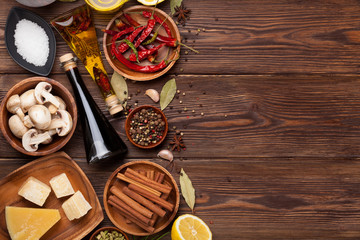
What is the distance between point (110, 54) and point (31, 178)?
29.9 inches

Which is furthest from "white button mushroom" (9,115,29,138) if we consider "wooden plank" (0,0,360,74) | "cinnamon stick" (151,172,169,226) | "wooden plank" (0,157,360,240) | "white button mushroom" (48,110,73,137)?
"wooden plank" (0,0,360,74)

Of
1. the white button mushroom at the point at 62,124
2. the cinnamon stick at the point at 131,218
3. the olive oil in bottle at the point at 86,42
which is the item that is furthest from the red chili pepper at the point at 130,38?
the cinnamon stick at the point at 131,218

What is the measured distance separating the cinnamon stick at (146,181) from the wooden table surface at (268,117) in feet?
0.37

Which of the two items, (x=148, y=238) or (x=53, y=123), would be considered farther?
(x=148, y=238)

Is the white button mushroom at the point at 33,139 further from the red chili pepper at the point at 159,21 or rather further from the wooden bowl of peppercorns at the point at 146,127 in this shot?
the red chili pepper at the point at 159,21

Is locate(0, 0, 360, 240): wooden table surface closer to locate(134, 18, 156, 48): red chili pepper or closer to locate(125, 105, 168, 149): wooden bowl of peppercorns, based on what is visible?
locate(125, 105, 168, 149): wooden bowl of peppercorns

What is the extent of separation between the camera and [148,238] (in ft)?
5.49

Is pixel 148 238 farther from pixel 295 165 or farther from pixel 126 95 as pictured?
pixel 295 165

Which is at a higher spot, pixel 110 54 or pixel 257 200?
pixel 110 54

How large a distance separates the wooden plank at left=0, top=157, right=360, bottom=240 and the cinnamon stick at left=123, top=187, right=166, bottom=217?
17cm

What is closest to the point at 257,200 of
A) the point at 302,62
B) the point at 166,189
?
the point at 166,189

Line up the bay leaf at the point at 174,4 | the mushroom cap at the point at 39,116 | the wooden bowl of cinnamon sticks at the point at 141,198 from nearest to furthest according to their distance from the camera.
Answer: the mushroom cap at the point at 39,116 < the wooden bowl of cinnamon sticks at the point at 141,198 < the bay leaf at the point at 174,4

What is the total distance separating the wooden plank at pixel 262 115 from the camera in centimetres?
171

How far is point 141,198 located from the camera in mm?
1585
